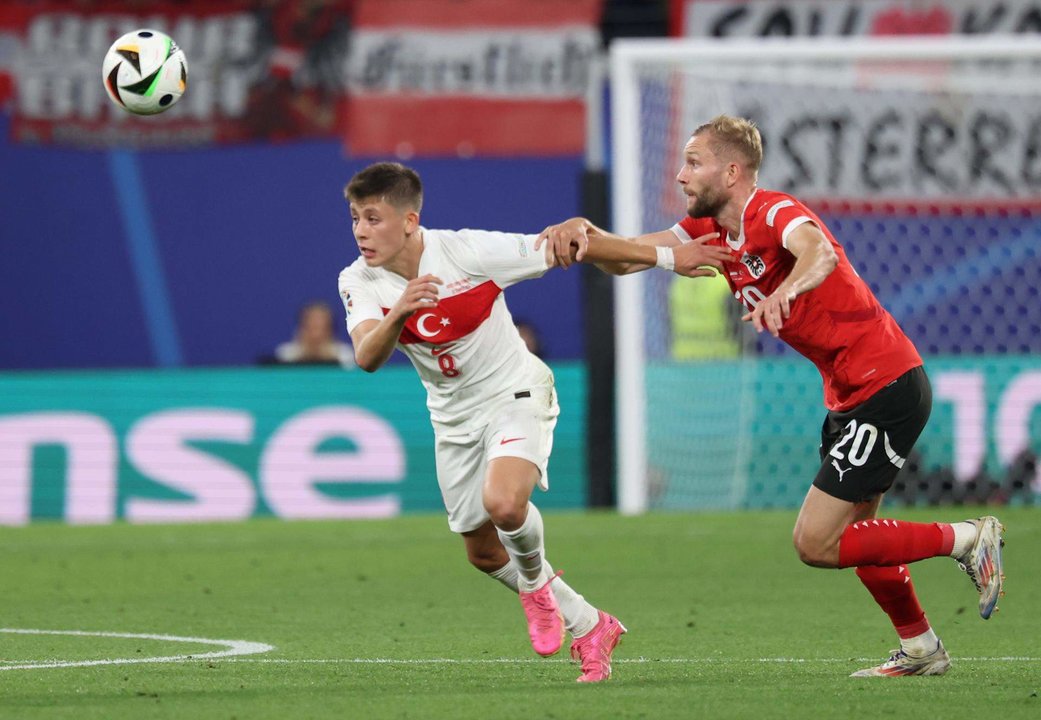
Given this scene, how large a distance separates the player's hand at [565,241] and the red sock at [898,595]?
4.91 ft

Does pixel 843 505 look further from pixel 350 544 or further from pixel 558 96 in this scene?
pixel 558 96

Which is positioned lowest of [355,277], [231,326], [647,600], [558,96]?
[231,326]

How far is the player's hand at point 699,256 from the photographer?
6.66 m

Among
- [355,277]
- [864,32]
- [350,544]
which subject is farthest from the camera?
[864,32]

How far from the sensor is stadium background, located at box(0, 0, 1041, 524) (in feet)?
43.8

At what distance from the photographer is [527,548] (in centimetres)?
654

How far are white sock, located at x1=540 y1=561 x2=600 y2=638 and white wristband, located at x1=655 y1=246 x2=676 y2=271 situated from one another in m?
1.15

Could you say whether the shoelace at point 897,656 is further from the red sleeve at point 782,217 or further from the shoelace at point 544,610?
the red sleeve at point 782,217

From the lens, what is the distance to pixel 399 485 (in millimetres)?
13453

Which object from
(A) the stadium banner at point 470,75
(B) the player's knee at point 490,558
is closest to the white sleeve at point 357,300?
(B) the player's knee at point 490,558

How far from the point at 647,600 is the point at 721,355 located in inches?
208

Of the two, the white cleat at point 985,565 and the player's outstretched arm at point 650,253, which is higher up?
the player's outstretched arm at point 650,253

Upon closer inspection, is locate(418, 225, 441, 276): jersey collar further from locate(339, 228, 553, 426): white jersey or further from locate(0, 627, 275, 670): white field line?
locate(0, 627, 275, 670): white field line

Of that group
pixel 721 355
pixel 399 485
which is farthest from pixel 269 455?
pixel 721 355
